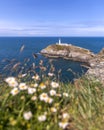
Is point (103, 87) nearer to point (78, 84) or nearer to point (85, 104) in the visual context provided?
point (78, 84)

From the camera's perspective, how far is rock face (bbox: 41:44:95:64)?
11762 cm

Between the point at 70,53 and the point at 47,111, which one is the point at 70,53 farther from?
the point at 47,111

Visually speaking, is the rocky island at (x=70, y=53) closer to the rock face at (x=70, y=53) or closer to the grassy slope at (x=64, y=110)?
the rock face at (x=70, y=53)

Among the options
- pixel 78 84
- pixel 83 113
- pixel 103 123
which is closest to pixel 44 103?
pixel 83 113

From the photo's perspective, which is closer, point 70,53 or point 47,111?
point 47,111

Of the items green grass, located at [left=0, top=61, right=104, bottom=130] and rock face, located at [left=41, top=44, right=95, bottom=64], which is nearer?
green grass, located at [left=0, top=61, right=104, bottom=130]

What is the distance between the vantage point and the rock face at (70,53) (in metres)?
118

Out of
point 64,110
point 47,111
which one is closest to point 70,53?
point 64,110

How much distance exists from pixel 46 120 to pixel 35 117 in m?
0.24

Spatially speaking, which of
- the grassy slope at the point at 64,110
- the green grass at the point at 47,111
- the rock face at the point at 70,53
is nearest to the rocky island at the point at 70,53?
the rock face at the point at 70,53

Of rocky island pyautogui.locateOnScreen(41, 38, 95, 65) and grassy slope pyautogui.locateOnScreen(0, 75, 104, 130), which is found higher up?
grassy slope pyautogui.locateOnScreen(0, 75, 104, 130)

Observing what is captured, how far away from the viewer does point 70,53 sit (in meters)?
125

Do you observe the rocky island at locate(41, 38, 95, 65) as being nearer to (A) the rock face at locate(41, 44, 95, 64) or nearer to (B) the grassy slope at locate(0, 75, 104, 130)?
(A) the rock face at locate(41, 44, 95, 64)

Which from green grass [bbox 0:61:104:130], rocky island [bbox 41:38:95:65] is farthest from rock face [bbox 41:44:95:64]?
green grass [bbox 0:61:104:130]
